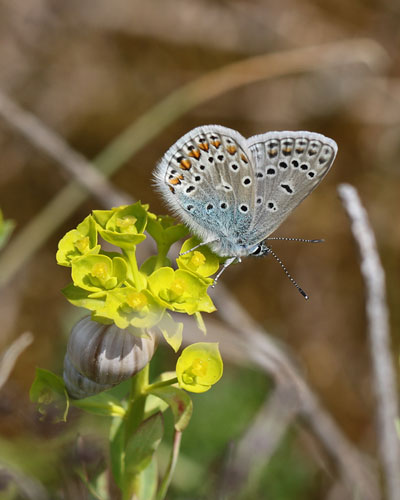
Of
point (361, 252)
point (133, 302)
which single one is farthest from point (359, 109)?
point (133, 302)

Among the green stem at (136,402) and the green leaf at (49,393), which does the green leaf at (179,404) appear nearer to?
the green stem at (136,402)

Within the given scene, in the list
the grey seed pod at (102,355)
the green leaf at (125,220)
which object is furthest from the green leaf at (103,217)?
the grey seed pod at (102,355)

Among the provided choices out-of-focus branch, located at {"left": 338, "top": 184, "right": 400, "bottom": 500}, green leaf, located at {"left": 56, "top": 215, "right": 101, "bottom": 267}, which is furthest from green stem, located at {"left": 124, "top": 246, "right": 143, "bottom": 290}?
out-of-focus branch, located at {"left": 338, "top": 184, "right": 400, "bottom": 500}

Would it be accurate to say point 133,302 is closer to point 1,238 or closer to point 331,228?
point 1,238

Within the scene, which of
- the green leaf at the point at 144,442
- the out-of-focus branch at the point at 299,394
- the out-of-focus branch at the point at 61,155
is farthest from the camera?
the out-of-focus branch at the point at 61,155

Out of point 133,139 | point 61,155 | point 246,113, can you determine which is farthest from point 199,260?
point 246,113
